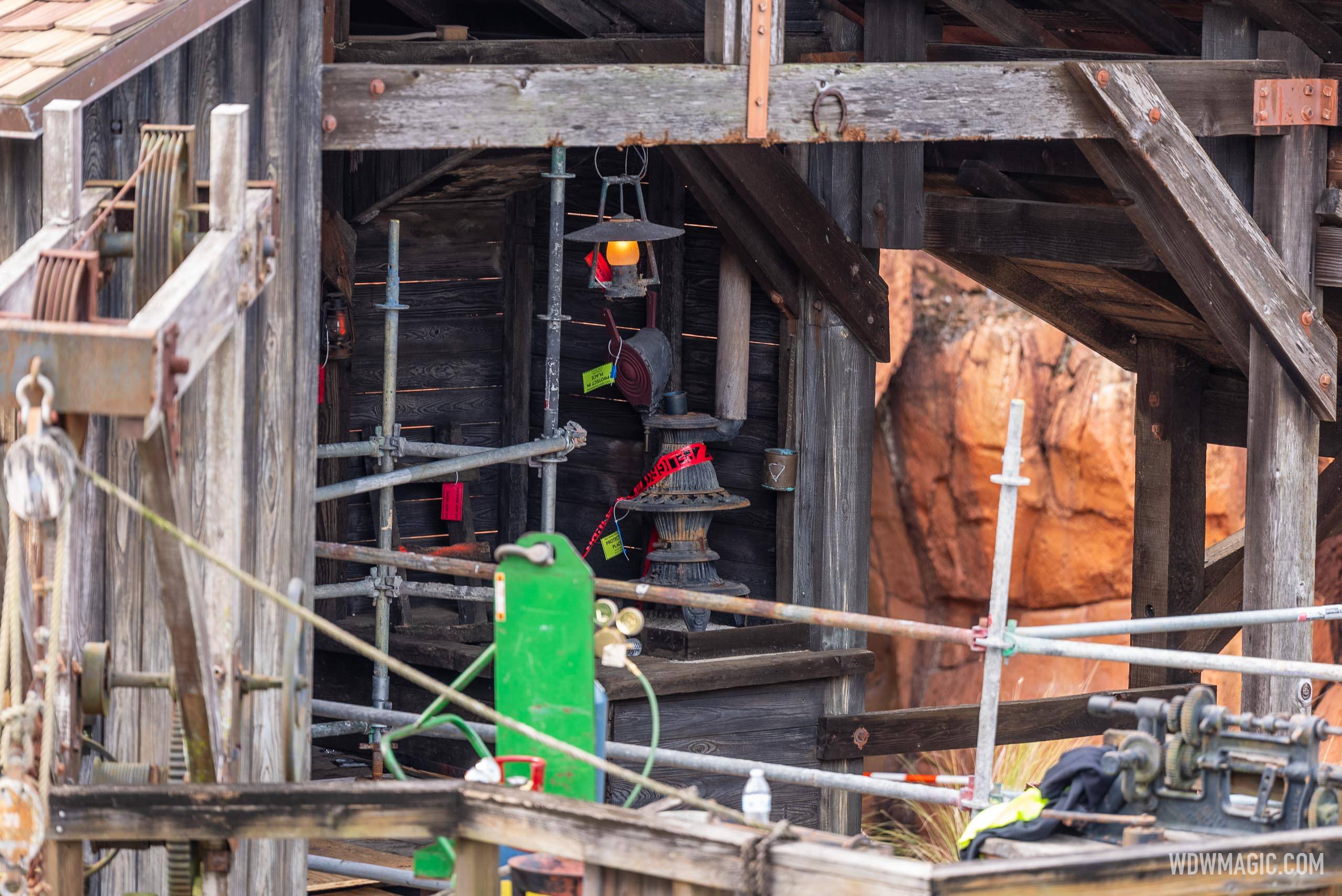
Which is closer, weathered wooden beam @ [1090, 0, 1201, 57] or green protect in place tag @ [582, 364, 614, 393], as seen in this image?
weathered wooden beam @ [1090, 0, 1201, 57]

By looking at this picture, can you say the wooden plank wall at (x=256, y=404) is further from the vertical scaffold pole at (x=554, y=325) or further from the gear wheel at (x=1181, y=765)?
the vertical scaffold pole at (x=554, y=325)

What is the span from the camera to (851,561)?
23.9 ft

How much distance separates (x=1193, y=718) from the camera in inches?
135

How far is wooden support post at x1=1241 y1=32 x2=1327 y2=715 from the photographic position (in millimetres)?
5844

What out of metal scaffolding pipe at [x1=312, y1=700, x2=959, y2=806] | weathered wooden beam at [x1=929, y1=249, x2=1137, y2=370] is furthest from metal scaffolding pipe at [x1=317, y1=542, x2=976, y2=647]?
weathered wooden beam at [x1=929, y1=249, x2=1137, y2=370]

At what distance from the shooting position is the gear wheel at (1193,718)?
344 centimetres

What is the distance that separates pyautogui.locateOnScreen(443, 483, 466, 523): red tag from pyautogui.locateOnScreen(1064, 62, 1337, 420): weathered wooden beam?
368 cm

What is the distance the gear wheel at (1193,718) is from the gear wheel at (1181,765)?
16mm

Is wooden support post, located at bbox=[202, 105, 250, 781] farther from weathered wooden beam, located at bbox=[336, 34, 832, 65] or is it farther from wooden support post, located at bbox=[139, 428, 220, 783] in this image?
weathered wooden beam, located at bbox=[336, 34, 832, 65]

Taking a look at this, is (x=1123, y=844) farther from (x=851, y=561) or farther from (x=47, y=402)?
(x=851, y=561)

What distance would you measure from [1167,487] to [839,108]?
3.69m

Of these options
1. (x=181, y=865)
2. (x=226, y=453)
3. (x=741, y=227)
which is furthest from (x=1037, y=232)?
(x=181, y=865)

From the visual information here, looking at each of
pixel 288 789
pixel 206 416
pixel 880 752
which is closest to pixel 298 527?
pixel 206 416

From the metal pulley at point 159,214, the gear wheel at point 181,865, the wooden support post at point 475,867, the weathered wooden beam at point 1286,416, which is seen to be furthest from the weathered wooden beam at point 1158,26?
the gear wheel at point 181,865
